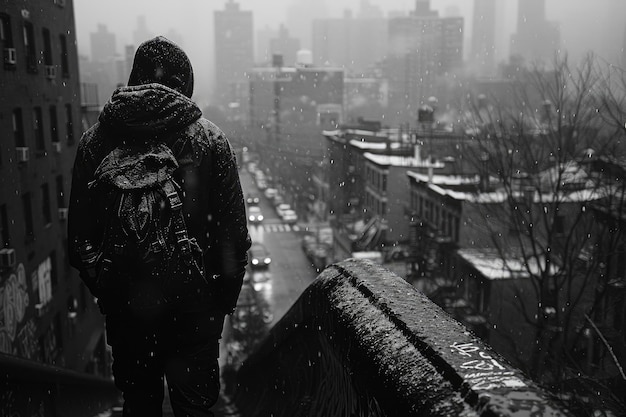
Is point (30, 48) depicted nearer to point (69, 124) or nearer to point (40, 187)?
point (40, 187)

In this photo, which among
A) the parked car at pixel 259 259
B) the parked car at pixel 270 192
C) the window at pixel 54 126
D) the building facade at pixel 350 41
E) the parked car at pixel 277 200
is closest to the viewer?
the window at pixel 54 126

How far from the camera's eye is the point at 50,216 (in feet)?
59.1

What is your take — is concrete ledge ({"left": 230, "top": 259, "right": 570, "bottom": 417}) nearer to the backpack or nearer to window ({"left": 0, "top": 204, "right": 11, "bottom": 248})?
the backpack

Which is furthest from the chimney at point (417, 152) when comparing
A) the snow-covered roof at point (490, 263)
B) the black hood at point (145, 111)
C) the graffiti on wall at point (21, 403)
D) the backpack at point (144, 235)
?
the backpack at point (144, 235)

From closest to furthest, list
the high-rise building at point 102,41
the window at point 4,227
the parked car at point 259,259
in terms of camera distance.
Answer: the window at point 4,227 < the parked car at point 259,259 < the high-rise building at point 102,41

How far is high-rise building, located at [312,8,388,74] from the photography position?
3561 inches

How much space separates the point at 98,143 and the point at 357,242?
35.1 m

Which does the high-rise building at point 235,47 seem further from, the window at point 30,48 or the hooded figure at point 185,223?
the hooded figure at point 185,223

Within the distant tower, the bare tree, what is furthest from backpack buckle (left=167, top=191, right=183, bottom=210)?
the distant tower

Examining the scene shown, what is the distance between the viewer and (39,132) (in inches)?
674

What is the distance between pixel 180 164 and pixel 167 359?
40.8 inches

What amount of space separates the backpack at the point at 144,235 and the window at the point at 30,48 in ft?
48.2

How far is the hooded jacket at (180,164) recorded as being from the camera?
3020 mm

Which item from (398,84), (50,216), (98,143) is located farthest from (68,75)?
(398,84)
